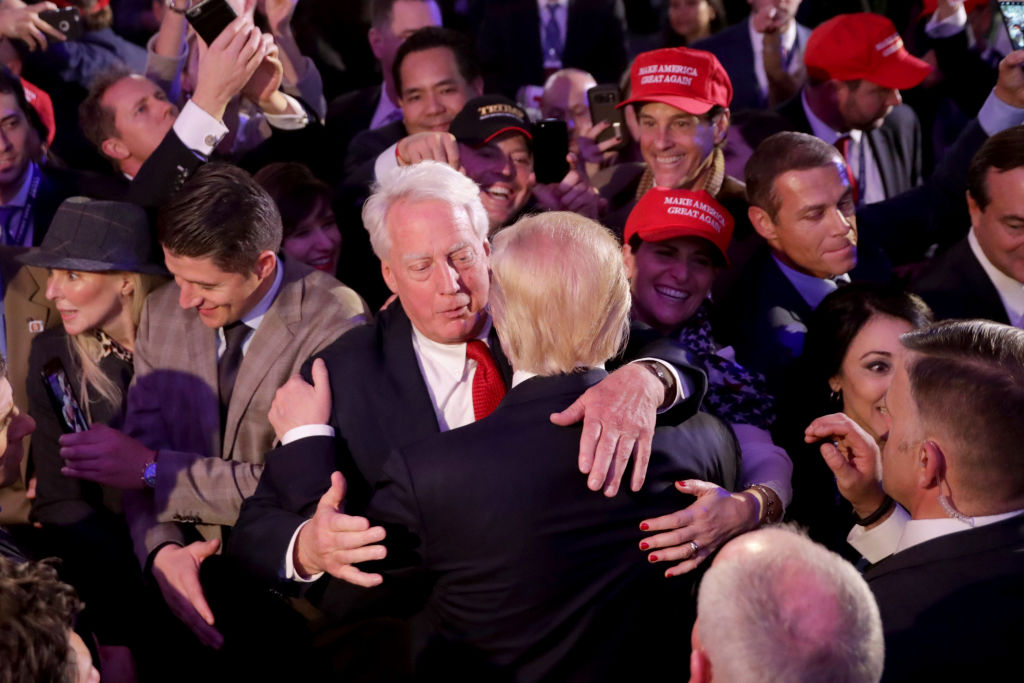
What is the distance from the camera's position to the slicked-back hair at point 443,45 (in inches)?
177

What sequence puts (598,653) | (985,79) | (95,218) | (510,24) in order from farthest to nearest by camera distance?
(510,24) → (985,79) → (95,218) → (598,653)

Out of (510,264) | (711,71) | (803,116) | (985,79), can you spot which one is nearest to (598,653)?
(510,264)

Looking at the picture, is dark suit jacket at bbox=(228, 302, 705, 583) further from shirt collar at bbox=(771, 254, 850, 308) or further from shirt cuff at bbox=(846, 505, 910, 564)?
shirt collar at bbox=(771, 254, 850, 308)

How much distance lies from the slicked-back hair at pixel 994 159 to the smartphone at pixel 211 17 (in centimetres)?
274

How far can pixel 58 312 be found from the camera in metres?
3.66

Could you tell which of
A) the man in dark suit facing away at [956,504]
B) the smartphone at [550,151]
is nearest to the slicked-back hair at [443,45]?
the smartphone at [550,151]

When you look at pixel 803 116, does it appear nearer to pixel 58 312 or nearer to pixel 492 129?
pixel 492 129

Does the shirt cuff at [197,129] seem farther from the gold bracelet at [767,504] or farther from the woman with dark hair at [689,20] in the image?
the woman with dark hair at [689,20]

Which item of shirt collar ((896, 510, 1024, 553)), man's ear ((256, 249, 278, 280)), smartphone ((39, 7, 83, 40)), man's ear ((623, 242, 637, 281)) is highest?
smartphone ((39, 7, 83, 40))

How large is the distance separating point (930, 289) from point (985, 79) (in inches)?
83.9

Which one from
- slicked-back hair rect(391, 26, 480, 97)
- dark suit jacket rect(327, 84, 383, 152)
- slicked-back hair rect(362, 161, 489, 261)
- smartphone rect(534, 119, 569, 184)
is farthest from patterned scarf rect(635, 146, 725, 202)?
dark suit jacket rect(327, 84, 383, 152)

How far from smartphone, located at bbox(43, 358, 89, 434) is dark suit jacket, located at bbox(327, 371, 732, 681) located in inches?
63.0

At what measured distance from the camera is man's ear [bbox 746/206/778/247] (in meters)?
3.81

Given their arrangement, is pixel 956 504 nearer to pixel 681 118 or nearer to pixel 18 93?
pixel 681 118
